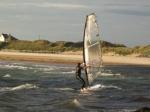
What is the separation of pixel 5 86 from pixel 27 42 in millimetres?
92127

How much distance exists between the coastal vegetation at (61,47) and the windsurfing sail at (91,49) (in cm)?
5554

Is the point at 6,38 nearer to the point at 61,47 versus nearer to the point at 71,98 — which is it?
the point at 61,47

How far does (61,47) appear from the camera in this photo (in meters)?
105

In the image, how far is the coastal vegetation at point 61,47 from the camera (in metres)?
87.7

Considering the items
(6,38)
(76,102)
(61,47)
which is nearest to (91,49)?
(76,102)

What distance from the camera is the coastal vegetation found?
87.7m

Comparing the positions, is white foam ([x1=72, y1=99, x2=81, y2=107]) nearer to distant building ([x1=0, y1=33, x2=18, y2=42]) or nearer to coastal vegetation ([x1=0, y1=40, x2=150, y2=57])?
coastal vegetation ([x1=0, y1=40, x2=150, y2=57])

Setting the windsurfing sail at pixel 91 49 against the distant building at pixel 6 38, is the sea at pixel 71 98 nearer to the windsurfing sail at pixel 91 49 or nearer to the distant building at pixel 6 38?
the windsurfing sail at pixel 91 49

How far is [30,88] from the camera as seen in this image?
33.9m

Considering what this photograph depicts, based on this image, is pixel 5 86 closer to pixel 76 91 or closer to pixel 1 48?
pixel 76 91

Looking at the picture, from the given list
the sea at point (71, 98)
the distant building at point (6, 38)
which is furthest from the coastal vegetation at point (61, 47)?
the sea at point (71, 98)

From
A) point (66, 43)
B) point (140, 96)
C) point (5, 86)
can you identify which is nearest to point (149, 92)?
point (140, 96)

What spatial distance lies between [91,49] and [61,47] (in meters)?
78.3

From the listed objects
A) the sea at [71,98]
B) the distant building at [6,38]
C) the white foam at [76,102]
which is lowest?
the sea at [71,98]
